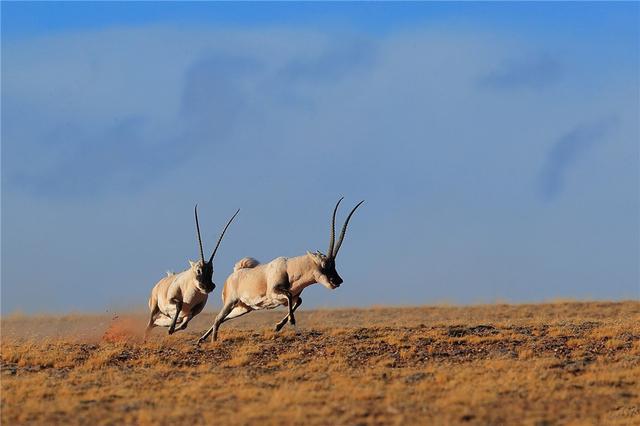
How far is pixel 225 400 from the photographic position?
17328 mm

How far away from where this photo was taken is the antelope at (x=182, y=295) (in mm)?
25516

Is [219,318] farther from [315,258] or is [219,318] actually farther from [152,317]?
[315,258]

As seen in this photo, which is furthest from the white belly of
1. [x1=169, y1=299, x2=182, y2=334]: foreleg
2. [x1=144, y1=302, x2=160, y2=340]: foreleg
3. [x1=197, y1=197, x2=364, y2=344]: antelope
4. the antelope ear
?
[x1=144, y1=302, x2=160, y2=340]: foreleg

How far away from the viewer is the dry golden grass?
16.4 meters

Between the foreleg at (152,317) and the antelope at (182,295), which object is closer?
the antelope at (182,295)

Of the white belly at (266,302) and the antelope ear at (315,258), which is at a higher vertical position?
the antelope ear at (315,258)

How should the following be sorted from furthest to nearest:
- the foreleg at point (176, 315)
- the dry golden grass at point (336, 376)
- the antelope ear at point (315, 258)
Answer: the foreleg at point (176, 315), the antelope ear at point (315, 258), the dry golden grass at point (336, 376)

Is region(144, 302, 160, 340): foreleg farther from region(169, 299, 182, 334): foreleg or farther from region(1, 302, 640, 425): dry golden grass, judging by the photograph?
region(169, 299, 182, 334): foreleg

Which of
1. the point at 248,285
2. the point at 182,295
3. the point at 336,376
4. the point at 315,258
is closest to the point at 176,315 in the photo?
the point at 182,295

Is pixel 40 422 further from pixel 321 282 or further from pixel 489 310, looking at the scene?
pixel 489 310

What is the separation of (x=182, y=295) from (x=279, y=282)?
2.86 metres

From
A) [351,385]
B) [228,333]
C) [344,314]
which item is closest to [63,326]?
[344,314]

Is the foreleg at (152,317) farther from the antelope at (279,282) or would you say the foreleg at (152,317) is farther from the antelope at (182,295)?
the antelope at (279,282)

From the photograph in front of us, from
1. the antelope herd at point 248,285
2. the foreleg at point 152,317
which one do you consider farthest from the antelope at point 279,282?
the foreleg at point 152,317
